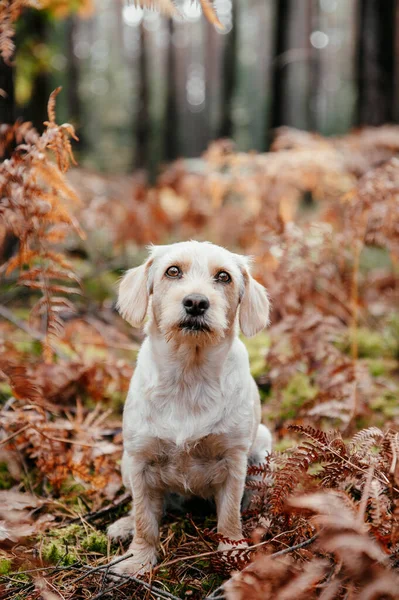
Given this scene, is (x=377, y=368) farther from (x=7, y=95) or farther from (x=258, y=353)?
(x=7, y=95)

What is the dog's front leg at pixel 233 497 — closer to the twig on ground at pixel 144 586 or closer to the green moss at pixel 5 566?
the twig on ground at pixel 144 586

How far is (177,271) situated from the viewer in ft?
10.0

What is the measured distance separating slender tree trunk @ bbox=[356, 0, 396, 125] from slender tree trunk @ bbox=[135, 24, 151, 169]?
12407 millimetres

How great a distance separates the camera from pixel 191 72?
164 ft

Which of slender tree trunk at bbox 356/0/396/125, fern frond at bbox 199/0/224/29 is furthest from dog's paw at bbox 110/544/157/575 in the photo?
slender tree trunk at bbox 356/0/396/125

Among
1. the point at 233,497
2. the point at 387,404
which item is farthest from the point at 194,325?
the point at 387,404

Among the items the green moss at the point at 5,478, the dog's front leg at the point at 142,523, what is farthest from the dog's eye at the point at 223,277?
the green moss at the point at 5,478

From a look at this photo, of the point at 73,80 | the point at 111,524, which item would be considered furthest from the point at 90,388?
the point at 73,80

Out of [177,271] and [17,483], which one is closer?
[177,271]

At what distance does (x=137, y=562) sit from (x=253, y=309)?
1597mm

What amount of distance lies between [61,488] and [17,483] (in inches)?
13.2

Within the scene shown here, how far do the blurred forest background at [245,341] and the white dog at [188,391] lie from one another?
18cm

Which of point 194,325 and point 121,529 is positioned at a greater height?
point 194,325

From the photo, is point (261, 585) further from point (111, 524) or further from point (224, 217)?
point (224, 217)
